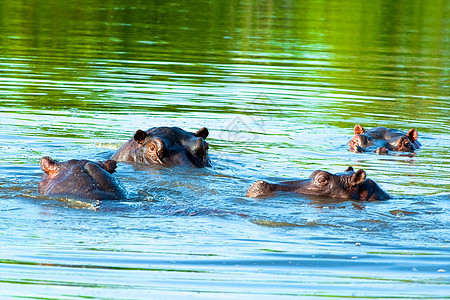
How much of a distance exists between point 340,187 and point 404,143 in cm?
503

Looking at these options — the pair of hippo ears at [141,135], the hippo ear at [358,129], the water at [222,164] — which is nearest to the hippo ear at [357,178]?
the water at [222,164]

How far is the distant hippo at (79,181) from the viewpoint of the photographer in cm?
898

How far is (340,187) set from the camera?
9.88 meters

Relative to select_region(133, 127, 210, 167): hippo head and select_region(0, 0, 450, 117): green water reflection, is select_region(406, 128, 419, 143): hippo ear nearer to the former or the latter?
select_region(0, 0, 450, 117): green water reflection

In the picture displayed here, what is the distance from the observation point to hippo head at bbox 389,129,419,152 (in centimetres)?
1454

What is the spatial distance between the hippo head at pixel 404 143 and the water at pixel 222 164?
→ 0.86ft

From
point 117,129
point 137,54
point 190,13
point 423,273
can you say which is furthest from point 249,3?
point 423,273

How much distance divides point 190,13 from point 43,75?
24.7m

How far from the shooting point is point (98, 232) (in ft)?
26.5

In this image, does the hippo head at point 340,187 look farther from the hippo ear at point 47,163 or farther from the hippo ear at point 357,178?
the hippo ear at point 47,163

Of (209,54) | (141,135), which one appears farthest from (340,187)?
(209,54)

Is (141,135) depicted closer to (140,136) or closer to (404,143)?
(140,136)

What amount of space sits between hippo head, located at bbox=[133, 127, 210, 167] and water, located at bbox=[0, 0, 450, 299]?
0.29 metres

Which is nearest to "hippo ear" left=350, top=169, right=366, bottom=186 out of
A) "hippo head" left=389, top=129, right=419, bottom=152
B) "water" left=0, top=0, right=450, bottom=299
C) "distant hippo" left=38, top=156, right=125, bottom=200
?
"water" left=0, top=0, right=450, bottom=299
